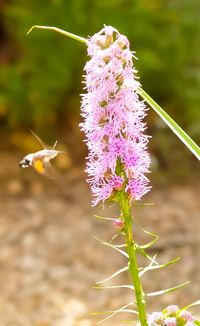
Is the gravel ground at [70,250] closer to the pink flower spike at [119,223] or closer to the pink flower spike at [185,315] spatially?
the pink flower spike at [185,315]

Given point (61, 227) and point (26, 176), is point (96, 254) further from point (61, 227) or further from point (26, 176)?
point (26, 176)

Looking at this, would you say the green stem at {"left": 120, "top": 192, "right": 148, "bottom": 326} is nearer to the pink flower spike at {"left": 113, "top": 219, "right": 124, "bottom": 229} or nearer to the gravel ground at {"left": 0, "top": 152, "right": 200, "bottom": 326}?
the pink flower spike at {"left": 113, "top": 219, "right": 124, "bottom": 229}

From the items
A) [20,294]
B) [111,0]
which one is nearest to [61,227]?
[20,294]

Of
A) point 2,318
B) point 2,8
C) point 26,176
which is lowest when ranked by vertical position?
point 2,318

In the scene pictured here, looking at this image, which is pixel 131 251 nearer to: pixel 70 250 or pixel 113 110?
pixel 113 110

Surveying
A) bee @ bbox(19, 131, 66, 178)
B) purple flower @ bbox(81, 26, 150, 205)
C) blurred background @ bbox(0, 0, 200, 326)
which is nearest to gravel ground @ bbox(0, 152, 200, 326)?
blurred background @ bbox(0, 0, 200, 326)
